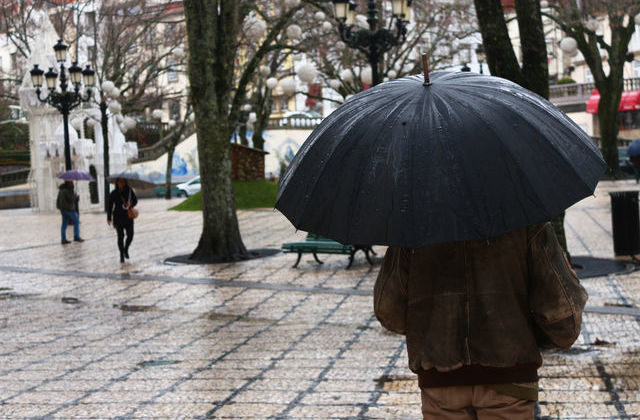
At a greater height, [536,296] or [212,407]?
[536,296]

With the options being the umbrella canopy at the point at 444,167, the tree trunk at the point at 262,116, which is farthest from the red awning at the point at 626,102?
the umbrella canopy at the point at 444,167

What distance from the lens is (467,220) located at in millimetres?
2660

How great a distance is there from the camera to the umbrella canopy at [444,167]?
8.79ft

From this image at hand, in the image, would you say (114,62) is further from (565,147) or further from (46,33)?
(565,147)

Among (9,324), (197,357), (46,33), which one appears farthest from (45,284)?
(46,33)

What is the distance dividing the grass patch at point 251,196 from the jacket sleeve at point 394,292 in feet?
87.3

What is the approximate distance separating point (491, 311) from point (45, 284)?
10.7 meters

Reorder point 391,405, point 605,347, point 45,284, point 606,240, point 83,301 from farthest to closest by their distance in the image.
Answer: point 606,240 → point 45,284 → point 83,301 → point 605,347 → point 391,405

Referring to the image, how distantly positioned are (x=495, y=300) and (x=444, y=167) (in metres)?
0.47

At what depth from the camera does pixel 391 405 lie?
5406 millimetres

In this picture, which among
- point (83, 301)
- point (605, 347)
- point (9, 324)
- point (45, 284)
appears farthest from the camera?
point (45, 284)

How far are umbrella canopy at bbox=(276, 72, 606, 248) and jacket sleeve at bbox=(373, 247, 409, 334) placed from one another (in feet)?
0.81

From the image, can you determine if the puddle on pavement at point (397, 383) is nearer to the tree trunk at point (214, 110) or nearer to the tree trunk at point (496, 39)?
the tree trunk at point (496, 39)

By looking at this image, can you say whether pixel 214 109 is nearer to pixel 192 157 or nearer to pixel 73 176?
pixel 73 176
